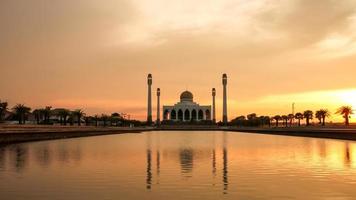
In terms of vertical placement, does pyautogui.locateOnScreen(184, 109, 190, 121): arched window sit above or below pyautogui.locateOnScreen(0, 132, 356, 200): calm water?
above

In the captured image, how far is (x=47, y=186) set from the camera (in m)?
16.3

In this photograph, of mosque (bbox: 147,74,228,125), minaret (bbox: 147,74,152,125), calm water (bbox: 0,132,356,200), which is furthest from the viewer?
mosque (bbox: 147,74,228,125)

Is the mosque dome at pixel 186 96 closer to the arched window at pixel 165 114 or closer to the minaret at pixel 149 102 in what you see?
the arched window at pixel 165 114

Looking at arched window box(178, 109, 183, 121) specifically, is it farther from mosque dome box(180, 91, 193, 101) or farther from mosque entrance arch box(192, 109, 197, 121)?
mosque dome box(180, 91, 193, 101)

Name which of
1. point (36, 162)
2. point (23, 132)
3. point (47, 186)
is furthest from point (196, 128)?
point (47, 186)

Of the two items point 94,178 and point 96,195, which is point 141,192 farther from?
point 94,178

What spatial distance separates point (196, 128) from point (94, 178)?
116976 millimetres

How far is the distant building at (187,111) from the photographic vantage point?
584ft

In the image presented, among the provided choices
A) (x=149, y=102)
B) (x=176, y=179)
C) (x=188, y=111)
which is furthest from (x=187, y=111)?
(x=176, y=179)

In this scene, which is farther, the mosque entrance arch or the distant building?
the mosque entrance arch

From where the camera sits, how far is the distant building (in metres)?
178

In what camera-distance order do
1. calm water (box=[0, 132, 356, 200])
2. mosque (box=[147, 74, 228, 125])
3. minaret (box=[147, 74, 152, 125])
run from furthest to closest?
mosque (box=[147, 74, 228, 125])
minaret (box=[147, 74, 152, 125])
calm water (box=[0, 132, 356, 200])

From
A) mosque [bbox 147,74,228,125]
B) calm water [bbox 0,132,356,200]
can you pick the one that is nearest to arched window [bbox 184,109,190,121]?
mosque [bbox 147,74,228,125]

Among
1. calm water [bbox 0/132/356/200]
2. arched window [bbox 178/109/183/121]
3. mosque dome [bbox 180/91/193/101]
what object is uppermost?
mosque dome [bbox 180/91/193/101]
